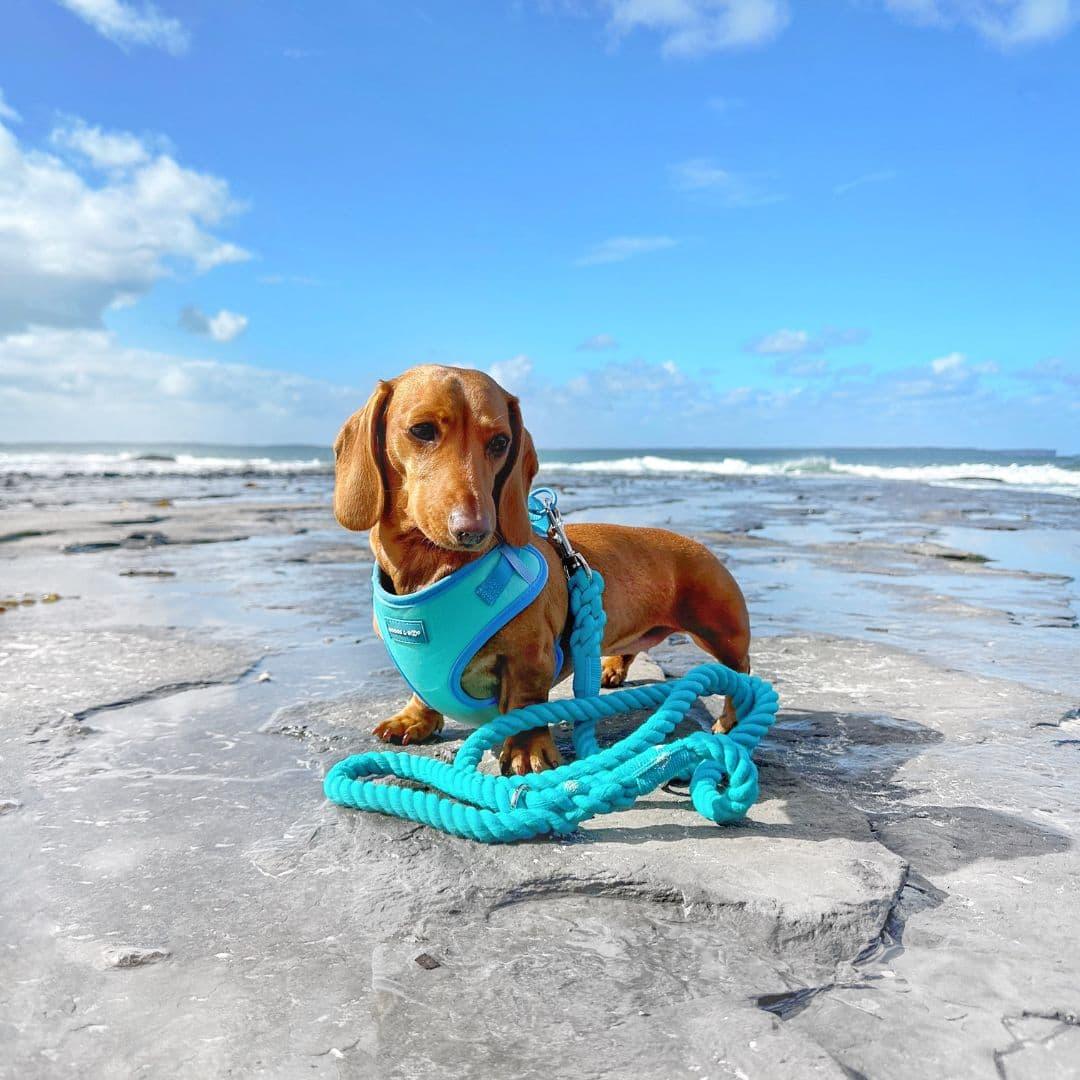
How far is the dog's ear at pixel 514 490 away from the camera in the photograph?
7.98ft

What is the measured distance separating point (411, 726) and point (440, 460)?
96 centimetres

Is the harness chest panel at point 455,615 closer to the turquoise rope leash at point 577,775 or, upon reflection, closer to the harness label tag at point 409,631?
the harness label tag at point 409,631

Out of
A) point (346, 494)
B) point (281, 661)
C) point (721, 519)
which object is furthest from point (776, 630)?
point (721, 519)

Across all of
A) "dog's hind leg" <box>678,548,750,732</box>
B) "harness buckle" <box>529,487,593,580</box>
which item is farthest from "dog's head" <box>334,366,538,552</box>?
"dog's hind leg" <box>678,548,750,732</box>

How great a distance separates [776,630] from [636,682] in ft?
4.24

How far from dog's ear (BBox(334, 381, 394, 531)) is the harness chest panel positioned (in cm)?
22

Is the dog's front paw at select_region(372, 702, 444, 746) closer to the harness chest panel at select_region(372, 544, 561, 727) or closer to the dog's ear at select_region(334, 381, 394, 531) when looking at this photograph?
the harness chest panel at select_region(372, 544, 561, 727)

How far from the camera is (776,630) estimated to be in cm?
457

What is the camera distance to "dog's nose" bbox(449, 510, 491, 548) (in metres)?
2.09

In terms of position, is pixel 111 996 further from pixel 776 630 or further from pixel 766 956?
pixel 776 630

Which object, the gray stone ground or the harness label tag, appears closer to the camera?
the gray stone ground

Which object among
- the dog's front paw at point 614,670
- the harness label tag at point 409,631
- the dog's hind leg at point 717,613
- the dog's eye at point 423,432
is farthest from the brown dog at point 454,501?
the dog's front paw at point 614,670

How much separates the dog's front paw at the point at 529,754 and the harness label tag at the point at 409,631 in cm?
37

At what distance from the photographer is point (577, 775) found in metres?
2.15
